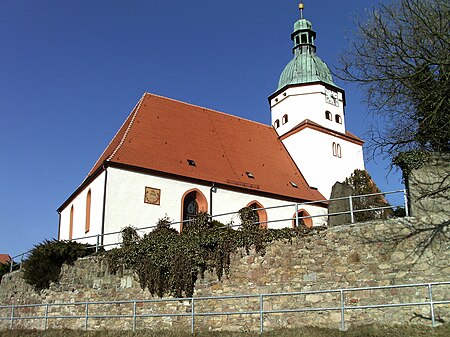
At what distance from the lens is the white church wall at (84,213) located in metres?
21.5

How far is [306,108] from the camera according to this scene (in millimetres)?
31328

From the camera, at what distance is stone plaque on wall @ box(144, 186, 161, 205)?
22.2m

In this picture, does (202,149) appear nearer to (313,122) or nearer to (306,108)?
(313,122)

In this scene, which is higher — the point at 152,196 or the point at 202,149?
the point at 202,149

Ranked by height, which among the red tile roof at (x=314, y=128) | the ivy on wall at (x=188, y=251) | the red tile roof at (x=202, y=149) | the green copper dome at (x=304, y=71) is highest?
the green copper dome at (x=304, y=71)

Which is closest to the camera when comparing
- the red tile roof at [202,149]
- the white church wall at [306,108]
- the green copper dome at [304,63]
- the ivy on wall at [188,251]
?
the ivy on wall at [188,251]

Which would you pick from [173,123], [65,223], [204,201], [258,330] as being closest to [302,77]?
[173,123]

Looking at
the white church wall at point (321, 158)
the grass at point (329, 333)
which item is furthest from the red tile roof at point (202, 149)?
the grass at point (329, 333)

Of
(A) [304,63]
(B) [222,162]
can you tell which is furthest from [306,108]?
(B) [222,162]

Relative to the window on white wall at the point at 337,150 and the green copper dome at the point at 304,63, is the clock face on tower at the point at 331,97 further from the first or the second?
the window on white wall at the point at 337,150

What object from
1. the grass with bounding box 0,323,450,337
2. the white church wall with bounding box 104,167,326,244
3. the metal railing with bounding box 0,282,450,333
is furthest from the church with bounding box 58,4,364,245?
the grass with bounding box 0,323,450,337

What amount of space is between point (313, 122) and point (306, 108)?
126 centimetres

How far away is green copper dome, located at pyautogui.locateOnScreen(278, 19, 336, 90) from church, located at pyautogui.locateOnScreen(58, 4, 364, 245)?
6 centimetres

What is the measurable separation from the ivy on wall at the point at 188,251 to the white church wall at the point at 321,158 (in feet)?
44.1
